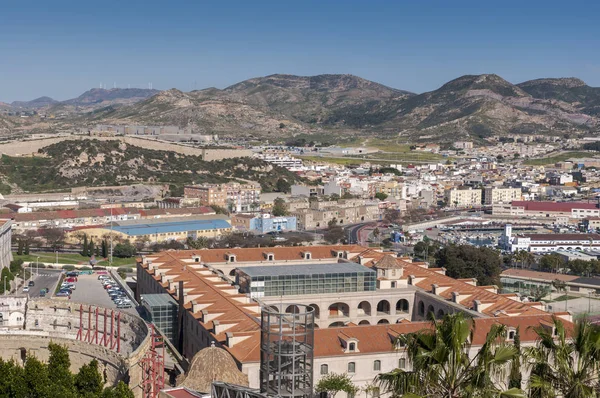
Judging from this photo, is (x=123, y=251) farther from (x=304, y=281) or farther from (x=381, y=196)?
(x=381, y=196)

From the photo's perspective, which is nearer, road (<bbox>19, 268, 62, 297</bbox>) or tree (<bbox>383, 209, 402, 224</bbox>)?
road (<bbox>19, 268, 62, 297</bbox>)

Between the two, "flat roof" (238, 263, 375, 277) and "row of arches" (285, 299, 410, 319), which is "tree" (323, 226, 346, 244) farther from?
"row of arches" (285, 299, 410, 319)

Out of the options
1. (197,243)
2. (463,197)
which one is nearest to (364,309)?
(197,243)

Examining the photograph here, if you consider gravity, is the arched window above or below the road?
above

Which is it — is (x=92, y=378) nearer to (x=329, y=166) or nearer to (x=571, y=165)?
(x=329, y=166)

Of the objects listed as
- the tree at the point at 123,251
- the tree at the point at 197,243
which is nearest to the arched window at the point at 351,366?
the tree at the point at 197,243

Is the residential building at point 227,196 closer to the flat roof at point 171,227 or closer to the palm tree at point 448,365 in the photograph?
the flat roof at point 171,227

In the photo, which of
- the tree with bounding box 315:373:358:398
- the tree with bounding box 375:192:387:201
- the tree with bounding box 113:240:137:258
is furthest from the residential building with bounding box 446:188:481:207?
the tree with bounding box 315:373:358:398

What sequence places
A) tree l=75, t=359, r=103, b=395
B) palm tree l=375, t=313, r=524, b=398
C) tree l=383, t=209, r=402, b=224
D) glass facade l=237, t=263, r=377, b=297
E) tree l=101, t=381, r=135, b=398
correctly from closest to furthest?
palm tree l=375, t=313, r=524, b=398, tree l=101, t=381, r=135, b=398, tree l=75, t=359, r=103, b=395, glass facade l=237, t=263, r=377, b=297, tree l=383, t=209, r=402, b=224
